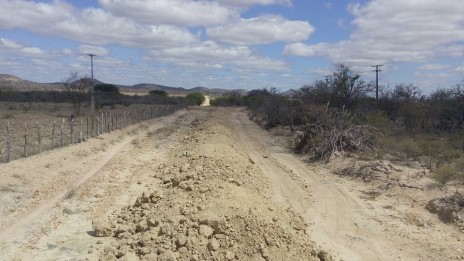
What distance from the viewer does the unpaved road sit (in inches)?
332

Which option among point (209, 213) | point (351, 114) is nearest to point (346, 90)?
point (351, 114)

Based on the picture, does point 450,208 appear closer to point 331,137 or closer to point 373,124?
point 331,137

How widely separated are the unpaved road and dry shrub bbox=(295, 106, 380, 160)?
93.1 inches

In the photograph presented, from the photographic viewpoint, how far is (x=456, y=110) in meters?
33.2

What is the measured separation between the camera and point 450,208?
38.1 feet

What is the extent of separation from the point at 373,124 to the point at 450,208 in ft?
44.3

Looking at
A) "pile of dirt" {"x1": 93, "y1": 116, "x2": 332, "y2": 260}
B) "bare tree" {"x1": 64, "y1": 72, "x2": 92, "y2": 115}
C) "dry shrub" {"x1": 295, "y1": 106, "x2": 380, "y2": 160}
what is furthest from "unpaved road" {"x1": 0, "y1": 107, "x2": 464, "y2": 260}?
"bare tree" {"x1": 64, "y1": 72, "x2": 92, "y2": 115}

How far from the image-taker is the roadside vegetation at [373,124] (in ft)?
64.4

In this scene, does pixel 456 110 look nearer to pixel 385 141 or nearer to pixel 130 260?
pixel 385 141

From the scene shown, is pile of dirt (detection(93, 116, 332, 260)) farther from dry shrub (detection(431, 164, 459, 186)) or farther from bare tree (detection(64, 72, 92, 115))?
bare tree (detection(64, 72, 92, 115))

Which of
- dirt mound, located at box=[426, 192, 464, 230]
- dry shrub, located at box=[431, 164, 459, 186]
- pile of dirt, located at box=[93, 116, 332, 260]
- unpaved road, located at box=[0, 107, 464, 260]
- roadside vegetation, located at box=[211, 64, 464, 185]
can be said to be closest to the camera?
pile of dirt, located at box=[93, 116, 332, 260]

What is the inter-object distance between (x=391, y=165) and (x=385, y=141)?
645 centimetres

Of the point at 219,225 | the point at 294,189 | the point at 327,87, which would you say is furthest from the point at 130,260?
the point at 327,87

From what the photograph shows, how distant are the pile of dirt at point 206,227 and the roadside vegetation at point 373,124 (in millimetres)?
6501
